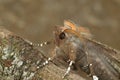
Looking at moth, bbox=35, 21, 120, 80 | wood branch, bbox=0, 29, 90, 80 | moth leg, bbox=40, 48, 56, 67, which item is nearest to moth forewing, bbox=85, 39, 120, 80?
moth, bbox=35, 21, 120, 80

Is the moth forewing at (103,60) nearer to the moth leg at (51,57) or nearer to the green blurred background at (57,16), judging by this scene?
the moth leg at (51,57)

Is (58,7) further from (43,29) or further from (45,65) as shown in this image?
(45,65)

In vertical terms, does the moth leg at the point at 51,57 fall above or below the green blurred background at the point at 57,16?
below

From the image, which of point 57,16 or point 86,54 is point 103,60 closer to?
point 86,54

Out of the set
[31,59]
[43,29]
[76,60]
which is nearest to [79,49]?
[76,60]

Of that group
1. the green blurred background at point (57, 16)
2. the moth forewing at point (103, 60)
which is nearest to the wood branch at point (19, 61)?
the moth forewing at point (103, 60)

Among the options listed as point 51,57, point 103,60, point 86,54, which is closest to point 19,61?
point 51,57
